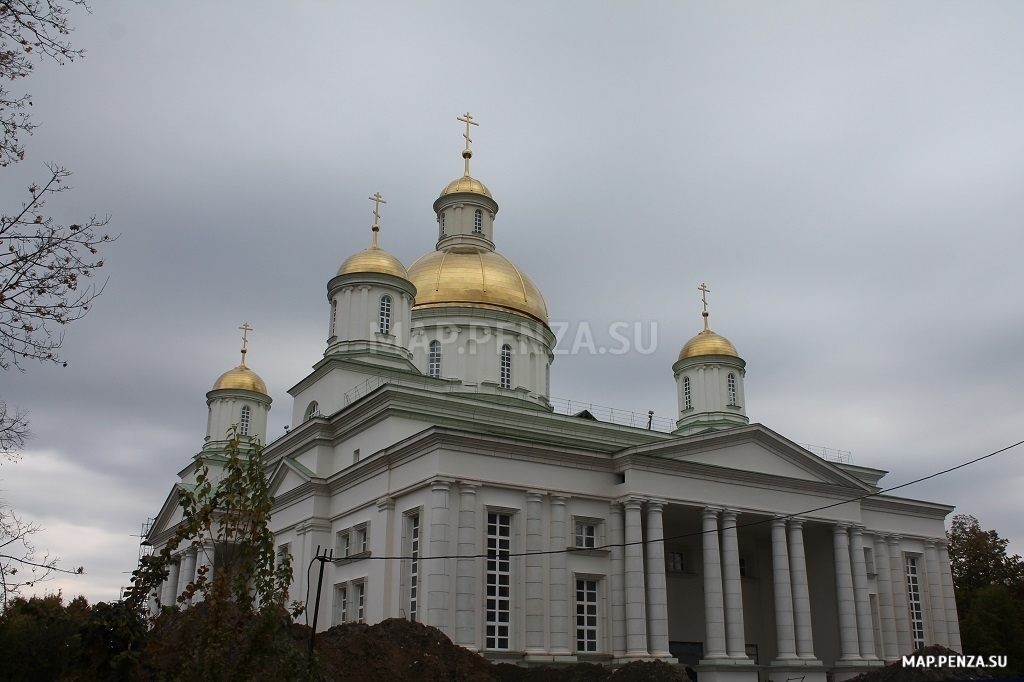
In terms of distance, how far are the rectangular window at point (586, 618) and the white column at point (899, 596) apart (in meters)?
12.7

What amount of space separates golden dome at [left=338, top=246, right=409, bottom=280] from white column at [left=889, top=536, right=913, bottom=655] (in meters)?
20.8

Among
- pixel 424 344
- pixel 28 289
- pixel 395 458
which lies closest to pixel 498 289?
pixel 424 344

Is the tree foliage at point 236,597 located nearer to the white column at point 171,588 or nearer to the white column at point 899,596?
the white column at point 899,596

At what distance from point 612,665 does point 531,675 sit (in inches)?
123

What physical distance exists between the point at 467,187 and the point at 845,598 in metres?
22.6

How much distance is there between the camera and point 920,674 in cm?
2627

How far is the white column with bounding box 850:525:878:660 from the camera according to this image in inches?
1212

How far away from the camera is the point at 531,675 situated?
927 inches

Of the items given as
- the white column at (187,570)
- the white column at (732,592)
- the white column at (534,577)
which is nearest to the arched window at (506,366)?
the white column at (534,577)

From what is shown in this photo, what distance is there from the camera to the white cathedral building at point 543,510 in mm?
26062

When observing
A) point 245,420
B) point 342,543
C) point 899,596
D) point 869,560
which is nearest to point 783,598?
point 869,560

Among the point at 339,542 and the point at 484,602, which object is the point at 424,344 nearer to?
the point at 339,542

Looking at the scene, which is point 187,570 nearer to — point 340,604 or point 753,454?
point 340,604

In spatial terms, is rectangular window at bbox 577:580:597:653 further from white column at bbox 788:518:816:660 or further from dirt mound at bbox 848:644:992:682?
dirt mound at bbox 848:644:992:682
